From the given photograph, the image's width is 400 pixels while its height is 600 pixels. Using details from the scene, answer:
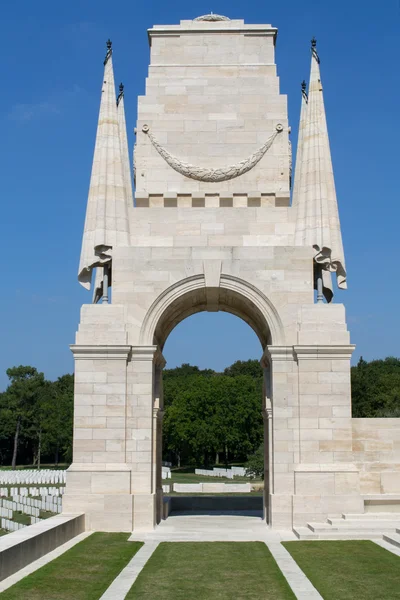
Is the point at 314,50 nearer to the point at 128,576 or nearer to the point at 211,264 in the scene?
the point at 211,264

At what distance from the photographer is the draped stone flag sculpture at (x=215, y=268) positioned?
19875 millimetres

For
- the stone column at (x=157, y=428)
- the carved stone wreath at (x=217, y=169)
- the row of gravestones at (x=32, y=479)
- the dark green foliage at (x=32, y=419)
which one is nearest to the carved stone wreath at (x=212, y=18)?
the carved stone wreath at (x=217, y=169)

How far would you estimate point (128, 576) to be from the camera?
1292 cm

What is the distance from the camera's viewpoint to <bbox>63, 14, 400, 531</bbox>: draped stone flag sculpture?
1988cm

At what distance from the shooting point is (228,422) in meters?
66.9

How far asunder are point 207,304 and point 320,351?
4.73 meters

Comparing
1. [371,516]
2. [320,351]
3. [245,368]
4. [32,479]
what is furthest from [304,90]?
[245,368]

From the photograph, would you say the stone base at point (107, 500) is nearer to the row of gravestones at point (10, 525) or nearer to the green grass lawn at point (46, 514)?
the row of gravestones at point (10, 525)

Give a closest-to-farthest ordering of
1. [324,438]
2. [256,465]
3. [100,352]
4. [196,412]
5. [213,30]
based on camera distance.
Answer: [324,438]
[100,352]
[213,30]
[256,465]
[196,412]

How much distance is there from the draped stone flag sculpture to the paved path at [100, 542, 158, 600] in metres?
3.72

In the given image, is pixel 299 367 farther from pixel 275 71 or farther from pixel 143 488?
pixel 275 71

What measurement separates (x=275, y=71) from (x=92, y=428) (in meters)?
12.3

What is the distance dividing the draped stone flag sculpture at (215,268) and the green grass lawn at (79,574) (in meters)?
3.34

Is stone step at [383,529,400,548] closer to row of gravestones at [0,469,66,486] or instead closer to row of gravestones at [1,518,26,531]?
row of gravestones at [1,518,26,531]
